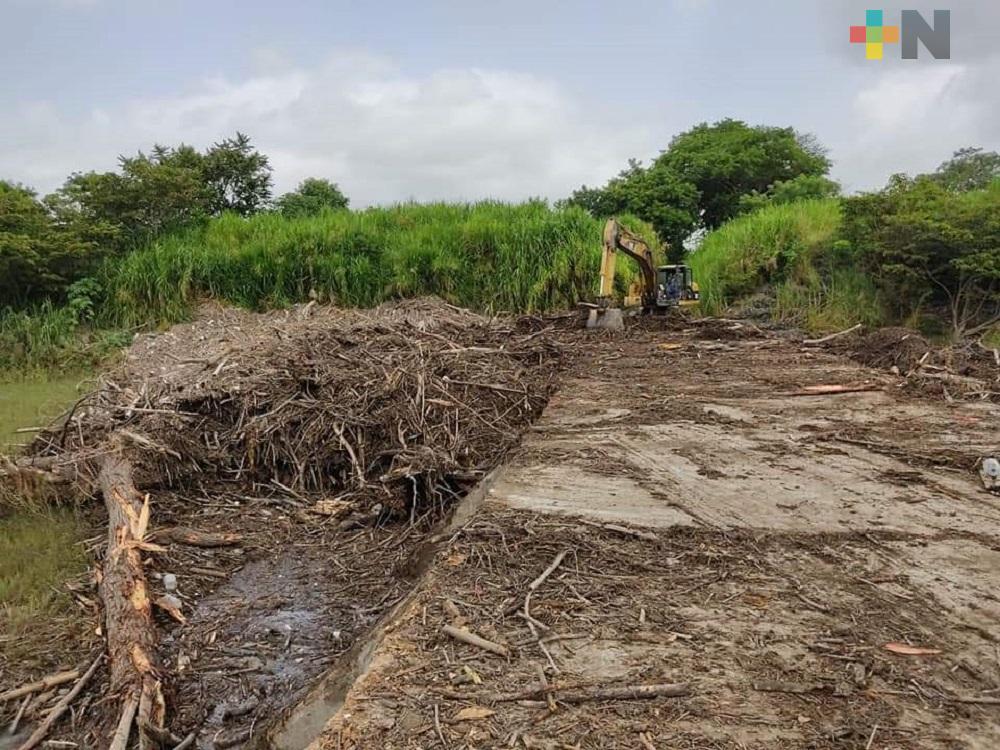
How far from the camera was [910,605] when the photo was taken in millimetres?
2396

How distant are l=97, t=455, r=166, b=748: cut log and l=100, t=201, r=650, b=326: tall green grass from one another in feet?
27.8

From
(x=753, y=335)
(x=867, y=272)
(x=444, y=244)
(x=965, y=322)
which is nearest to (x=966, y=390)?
(x=753, y=335)

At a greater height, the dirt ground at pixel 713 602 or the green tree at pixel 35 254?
the green tree at pixel 35 254

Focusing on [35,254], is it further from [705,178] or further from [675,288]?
[705,178]

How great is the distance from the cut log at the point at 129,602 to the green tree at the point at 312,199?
13.8 metres

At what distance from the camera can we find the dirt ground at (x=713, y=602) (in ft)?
5.96

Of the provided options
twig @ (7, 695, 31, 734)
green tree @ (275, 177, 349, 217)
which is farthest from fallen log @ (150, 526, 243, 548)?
green tree @ (275, 177, 349, 217)

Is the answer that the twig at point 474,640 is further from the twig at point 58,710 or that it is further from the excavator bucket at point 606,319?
the excavator bucket at point 606,319

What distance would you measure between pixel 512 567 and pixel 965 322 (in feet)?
33.2

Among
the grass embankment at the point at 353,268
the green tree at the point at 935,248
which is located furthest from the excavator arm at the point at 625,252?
the green tree at the point at 935,248

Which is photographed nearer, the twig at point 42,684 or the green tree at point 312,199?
the twig at point 42,684

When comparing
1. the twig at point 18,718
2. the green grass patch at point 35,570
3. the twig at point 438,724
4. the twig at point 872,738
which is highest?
the twig at point 438,724

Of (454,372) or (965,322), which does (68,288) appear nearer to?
(454,372)

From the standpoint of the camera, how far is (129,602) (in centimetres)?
344
